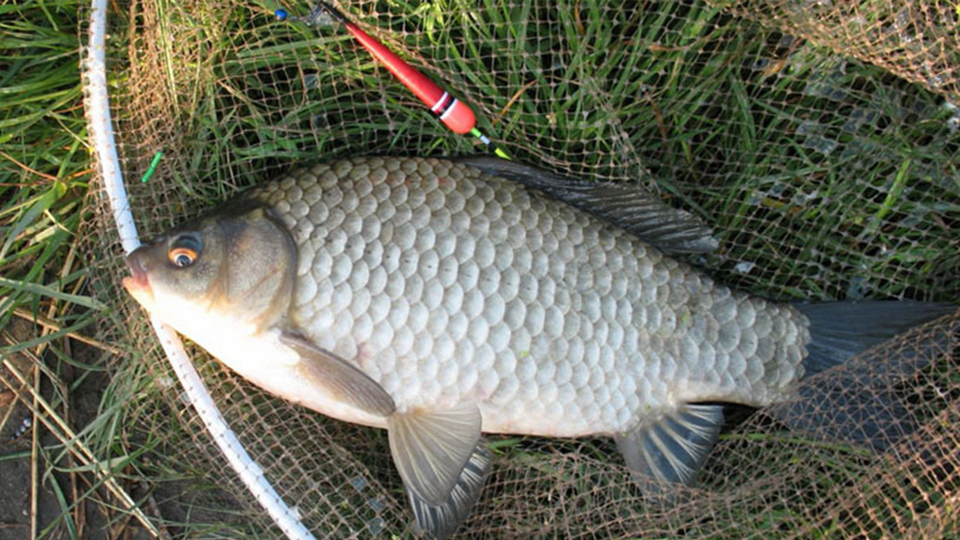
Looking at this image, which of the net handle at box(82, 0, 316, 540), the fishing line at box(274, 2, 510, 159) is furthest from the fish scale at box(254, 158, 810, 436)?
the net handle at box(82, 0, 316, 540)

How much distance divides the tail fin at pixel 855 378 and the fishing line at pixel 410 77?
87 centimetres

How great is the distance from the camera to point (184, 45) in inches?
76.0

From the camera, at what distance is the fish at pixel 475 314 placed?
1.81 m

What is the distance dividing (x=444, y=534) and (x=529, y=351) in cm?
46

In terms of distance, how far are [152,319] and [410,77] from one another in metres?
0.76

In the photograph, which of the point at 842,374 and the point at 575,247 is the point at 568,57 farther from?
the point at 842,374

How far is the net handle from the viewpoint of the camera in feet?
6.04

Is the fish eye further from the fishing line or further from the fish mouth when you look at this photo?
the fishing line

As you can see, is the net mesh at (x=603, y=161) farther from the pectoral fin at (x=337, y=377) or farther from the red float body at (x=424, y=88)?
the pectoral fin at (x=337, y=377)

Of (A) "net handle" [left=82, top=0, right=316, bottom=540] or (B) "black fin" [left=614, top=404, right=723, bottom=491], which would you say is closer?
(A) "net handle" [left=82, top=0, right=316, bottom=540]

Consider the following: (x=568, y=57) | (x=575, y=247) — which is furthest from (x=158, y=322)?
(x=568, y=57)

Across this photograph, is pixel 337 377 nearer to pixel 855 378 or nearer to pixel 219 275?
pixel 219 275

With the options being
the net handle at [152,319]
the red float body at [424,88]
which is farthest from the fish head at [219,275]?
the red float body at [424,88]

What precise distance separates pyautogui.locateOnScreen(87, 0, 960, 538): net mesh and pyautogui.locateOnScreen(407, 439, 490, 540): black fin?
0.07 m
